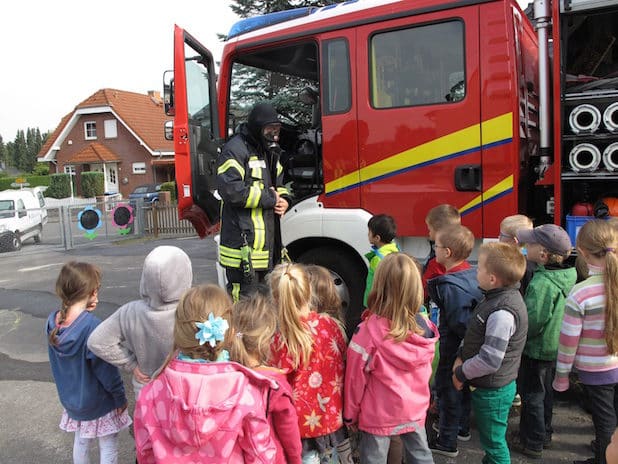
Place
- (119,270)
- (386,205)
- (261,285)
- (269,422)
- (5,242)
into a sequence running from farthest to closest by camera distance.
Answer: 1. (5,242)
2. (119,270)
3. (386,205)
4. (261,285)
5. (269,422)

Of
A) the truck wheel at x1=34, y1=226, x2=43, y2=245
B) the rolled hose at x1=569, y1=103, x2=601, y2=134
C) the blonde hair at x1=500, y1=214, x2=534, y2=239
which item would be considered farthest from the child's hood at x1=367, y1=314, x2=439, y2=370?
the truck wheel at x1=34, y1=226, x2=43, y2=245

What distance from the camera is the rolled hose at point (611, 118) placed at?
11.8 ft

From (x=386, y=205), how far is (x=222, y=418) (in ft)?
8.92

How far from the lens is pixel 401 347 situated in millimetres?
2367

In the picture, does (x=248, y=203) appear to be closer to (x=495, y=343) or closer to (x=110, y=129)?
(x=495, y=343)

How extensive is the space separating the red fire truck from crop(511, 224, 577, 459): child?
3.05 feet

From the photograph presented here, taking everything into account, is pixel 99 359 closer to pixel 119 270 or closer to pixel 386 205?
pixel 386 205

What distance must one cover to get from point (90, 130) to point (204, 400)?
128ft

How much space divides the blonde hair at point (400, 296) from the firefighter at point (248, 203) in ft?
5.75

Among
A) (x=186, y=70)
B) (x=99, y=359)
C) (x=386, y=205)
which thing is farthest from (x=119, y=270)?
(x=99, y=359)

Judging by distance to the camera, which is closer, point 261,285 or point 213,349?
point 213,349

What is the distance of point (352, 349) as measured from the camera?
2.42 m

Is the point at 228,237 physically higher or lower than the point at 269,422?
higher

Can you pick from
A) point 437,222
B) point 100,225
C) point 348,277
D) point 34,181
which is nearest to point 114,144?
point 34,181
